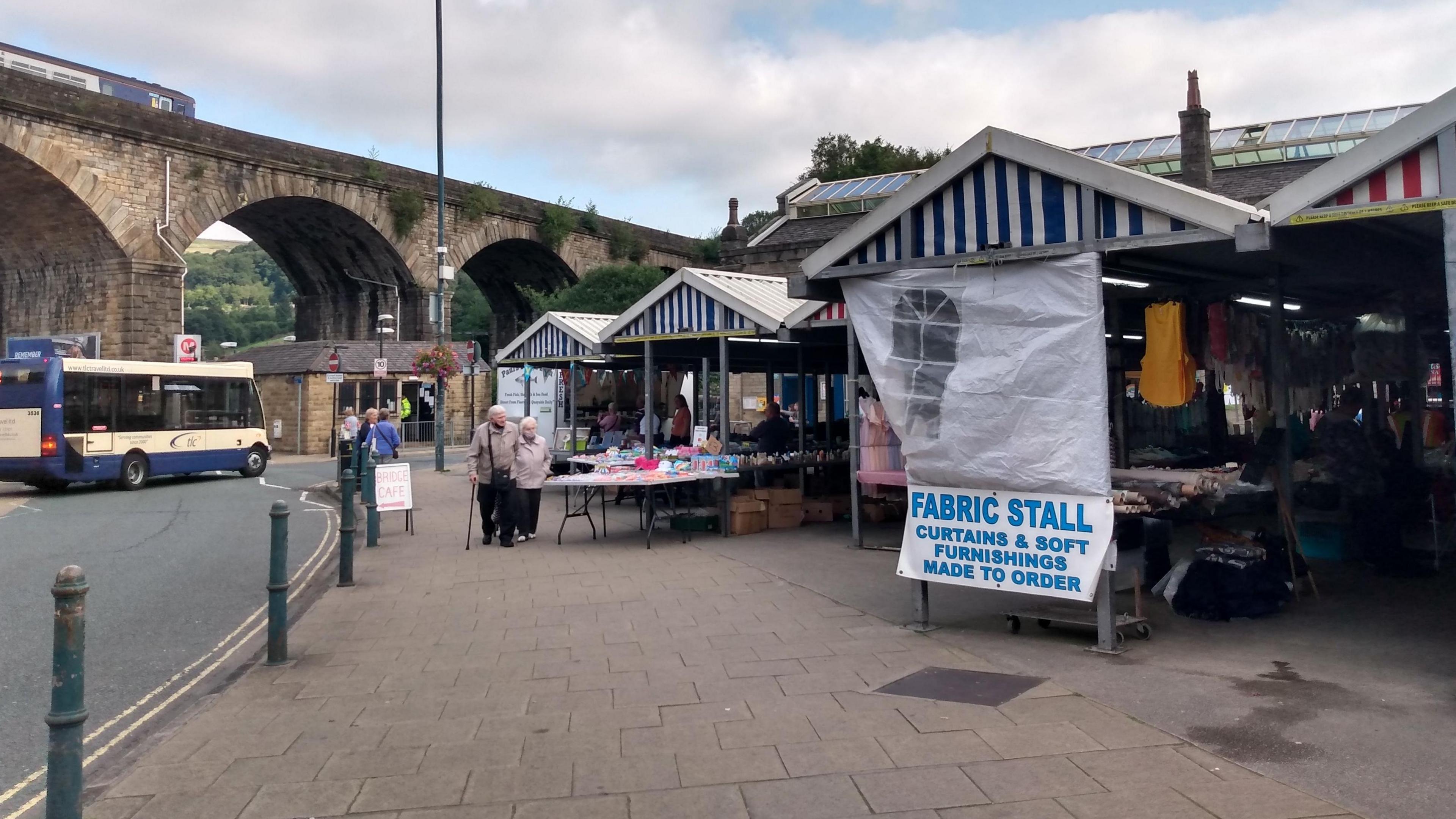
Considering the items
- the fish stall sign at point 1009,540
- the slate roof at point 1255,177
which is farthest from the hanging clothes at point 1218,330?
the slate roof at point 1255,177

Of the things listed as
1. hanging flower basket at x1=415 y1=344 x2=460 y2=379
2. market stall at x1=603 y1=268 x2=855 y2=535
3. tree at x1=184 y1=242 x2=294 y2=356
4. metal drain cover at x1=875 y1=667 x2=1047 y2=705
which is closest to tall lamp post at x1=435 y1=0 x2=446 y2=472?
hanging flower basket at x1=415 y1=344 x2=460 y2=379

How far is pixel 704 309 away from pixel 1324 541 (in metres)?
7.15

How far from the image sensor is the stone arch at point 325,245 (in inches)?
1215

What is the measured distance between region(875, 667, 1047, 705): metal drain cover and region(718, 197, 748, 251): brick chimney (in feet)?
92.9

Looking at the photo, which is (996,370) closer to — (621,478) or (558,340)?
(621,478)

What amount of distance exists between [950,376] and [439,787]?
13.1 ft

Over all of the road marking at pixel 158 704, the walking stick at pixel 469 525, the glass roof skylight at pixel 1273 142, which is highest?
the glass roof skylight at pixel 1273 142

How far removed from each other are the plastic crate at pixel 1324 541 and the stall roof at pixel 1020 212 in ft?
14.8

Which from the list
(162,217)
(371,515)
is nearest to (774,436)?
(371,515)

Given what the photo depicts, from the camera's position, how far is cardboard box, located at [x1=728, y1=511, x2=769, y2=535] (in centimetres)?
1199

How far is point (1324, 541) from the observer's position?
358 inches

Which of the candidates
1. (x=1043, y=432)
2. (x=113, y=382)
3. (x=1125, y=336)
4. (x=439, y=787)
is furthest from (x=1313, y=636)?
(x=113, y=382)

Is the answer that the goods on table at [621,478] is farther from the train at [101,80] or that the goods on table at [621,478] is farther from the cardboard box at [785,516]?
the train at [101,80]

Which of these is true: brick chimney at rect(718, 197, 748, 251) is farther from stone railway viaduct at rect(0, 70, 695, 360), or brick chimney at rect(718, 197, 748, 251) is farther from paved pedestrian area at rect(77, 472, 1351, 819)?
paved pedestrian area at rect(77, 472, 1351, 819)
